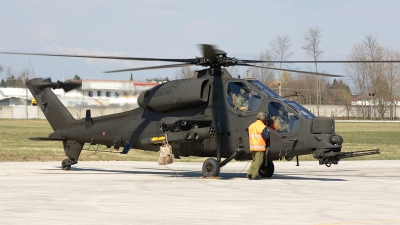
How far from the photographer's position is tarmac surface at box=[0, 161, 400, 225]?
942 centimetres

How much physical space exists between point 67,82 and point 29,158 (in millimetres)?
6111

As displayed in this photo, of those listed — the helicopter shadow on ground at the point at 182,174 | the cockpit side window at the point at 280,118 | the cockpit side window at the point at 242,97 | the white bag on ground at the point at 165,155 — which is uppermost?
the cockpit side window at the point at 242,97

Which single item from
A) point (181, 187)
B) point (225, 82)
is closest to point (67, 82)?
point (225, 82)

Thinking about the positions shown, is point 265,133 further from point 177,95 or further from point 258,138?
point 177,95

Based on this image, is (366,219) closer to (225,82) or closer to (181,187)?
(181,187)

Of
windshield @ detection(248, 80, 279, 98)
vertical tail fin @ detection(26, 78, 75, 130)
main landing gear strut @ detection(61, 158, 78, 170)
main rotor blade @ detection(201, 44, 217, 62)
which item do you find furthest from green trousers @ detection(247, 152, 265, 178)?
vertical tail fin @ detection(26, 78, 75, 130)

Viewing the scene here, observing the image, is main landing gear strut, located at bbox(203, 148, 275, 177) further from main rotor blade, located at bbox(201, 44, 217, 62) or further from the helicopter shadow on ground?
main rotor blade, located at bbox(201, 44, 217, 62)

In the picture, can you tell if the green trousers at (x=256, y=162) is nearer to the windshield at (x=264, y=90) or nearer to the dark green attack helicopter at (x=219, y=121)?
the dark green attack helicopter at (x=219, y=121)

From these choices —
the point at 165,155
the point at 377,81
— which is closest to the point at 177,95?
the point at 165,155

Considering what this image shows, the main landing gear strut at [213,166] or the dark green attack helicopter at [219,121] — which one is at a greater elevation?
the dark green attack helicopter at [219,121]

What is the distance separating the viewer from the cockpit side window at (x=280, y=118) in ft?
52.5

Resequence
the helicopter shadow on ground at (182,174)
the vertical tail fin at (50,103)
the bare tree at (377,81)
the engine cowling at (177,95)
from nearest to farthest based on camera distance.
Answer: the engine cowling at (177,95)
the helicopter shadow on ground at (182,174)
the vertical tail fin at (50,103)
the bare tree at (377,81)

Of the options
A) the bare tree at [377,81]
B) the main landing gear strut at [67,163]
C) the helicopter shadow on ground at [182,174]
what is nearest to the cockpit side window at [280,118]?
the helicopter shadow on ground at [182,174]

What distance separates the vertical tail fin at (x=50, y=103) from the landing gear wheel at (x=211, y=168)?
5.84m
